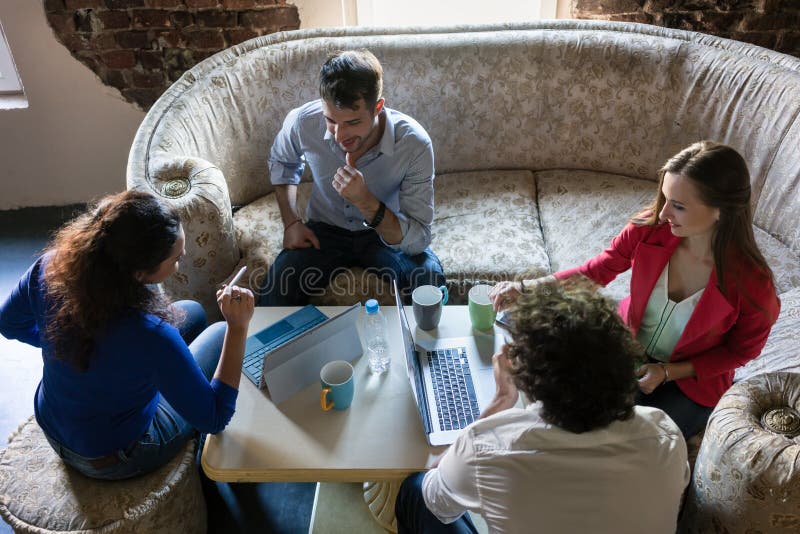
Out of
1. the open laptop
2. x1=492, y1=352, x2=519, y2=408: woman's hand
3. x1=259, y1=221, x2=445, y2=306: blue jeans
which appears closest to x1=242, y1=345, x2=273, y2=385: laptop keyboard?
the open laptop

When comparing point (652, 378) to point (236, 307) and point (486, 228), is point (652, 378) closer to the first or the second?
point (486, 228)

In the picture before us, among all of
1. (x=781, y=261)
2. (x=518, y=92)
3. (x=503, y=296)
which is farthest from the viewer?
(x=518, y=92)

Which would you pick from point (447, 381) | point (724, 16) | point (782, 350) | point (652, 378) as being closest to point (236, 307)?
point (447, 381)

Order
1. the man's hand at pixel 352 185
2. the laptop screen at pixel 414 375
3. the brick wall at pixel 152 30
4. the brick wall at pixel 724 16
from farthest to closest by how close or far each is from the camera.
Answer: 1. the brick wall at pixel 152 30
2. the brick wall at pixel 724 16
3. the man's hand at pixel 352 185
4. the laptop screen at pixel 414 375

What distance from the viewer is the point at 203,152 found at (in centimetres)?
236

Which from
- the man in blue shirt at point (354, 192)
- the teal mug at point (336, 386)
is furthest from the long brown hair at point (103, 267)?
the man in blue shirt at point (354, 192)

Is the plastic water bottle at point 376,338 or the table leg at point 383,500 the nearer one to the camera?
the plastic water bottle at point 376,338

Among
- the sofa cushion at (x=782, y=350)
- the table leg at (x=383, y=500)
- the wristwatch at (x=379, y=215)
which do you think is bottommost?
the table leg at (x=383, y=500)

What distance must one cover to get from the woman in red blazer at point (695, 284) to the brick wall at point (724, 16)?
5.01ft

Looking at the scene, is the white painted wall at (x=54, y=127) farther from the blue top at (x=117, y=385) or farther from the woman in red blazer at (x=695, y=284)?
the woman in red blazer at (x=695, y=284)

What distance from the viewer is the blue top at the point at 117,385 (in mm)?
1342

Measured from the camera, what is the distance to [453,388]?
59.7 inches

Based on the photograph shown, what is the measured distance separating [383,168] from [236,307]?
80 centimetres

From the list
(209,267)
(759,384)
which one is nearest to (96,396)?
(209,267)
